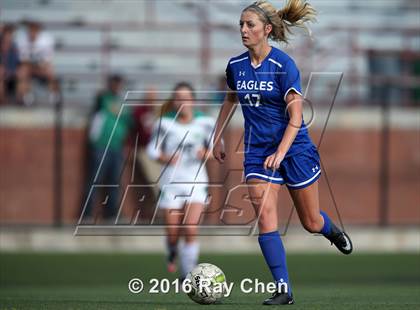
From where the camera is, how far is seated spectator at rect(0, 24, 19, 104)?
18.2m

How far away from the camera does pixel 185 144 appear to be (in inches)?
487

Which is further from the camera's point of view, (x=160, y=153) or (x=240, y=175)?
(x=240, y=175)

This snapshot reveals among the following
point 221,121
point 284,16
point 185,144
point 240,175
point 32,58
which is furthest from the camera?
point 32,58

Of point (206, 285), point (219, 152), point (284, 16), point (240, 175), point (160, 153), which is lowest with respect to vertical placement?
point (240, 175)

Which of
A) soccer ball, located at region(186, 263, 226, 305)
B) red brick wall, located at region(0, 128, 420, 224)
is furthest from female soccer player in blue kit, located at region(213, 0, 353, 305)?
red brick wall, located at region(0, 128, 420, 224)

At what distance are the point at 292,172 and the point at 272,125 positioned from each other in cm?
40

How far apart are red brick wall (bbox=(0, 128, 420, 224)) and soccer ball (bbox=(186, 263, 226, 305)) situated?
874 cm

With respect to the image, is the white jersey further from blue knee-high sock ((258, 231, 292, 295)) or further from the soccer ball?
blue knee-high sock ((258, 231, 292, 295))

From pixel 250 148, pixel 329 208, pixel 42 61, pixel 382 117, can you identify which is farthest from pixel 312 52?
pixel 250 148

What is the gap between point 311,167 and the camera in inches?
330

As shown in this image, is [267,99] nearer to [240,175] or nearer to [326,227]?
[326,227]

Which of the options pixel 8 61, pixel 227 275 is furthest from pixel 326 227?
pixel 8 61

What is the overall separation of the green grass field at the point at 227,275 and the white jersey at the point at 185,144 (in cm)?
137

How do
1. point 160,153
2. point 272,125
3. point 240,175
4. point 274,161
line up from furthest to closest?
point 240,175, point 160,153, point 272,125, point 274,161
